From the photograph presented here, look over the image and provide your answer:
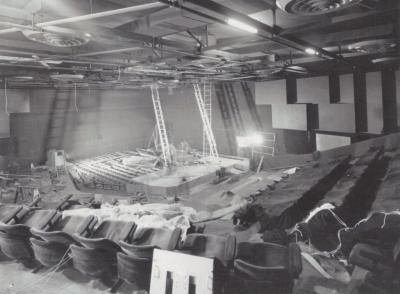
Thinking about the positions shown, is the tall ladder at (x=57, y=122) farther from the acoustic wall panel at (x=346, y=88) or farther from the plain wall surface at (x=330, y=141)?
→ the acoustic wall panel at (x=346, y=88)

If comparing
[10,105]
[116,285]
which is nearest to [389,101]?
[116,285]

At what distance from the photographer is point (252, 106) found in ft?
51.2

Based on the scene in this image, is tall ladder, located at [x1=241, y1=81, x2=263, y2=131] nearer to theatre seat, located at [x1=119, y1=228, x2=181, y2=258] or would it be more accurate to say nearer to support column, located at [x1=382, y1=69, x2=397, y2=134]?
support column, located at [x1=382, y1=69, x2=397, y2=134]

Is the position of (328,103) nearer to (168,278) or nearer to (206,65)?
(206,65)

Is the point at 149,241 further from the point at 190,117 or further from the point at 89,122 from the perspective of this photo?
the point at 190,117

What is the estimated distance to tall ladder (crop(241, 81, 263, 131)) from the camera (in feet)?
50.3

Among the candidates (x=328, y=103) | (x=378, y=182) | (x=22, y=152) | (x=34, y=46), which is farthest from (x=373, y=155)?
(x=22, y=152)

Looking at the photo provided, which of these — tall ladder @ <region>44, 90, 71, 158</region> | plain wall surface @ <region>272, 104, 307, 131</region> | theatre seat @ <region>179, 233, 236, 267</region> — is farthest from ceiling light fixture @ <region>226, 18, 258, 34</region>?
tall ladder @ <region>44, 90, 71, 158</region>

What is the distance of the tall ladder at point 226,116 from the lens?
16.6m

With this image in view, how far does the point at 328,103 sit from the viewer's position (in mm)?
11445

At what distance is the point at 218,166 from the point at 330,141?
14.6ft

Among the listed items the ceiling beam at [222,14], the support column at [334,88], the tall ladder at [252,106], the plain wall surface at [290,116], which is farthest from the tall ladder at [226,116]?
the ceiling beam at [222,14]

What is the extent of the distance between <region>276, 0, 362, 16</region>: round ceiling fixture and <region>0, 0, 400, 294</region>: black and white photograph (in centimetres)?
2

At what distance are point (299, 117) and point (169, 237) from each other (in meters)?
10.0
